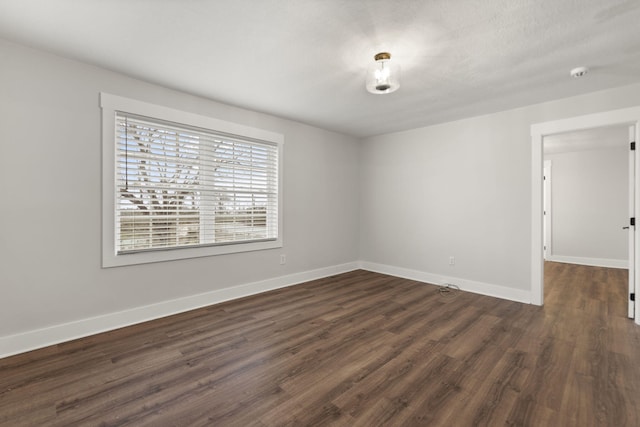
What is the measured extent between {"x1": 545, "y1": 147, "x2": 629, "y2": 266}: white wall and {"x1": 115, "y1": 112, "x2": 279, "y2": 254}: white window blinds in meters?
6.60

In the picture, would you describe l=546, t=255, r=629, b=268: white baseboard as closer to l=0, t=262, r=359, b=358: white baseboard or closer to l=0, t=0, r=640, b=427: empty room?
l=0, t=0, r=640, b=427: empty room

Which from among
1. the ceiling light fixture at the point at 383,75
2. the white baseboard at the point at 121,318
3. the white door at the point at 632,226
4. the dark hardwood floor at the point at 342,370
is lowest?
the dark hardwood floor at the point at 342,370

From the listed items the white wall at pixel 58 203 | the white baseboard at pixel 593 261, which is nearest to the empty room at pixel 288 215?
the white wall at pixel 58 203

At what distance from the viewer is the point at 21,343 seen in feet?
7.88

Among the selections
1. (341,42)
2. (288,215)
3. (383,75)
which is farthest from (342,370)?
(288,215)

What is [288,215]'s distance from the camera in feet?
14.6

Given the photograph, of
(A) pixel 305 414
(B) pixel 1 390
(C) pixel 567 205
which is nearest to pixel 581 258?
(C) pixel 567 205

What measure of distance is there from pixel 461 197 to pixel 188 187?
3.78 metres

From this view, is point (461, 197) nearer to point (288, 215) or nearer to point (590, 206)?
point (288, 215)

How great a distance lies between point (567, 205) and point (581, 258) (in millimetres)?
1195

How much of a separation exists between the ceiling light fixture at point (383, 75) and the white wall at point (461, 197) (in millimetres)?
1997

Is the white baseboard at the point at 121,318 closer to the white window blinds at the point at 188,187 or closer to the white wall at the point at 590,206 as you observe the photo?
the white window blinds at the point at 188,187

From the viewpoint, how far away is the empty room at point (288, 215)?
74.6 inches

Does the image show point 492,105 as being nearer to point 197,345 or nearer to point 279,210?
point 279,210
